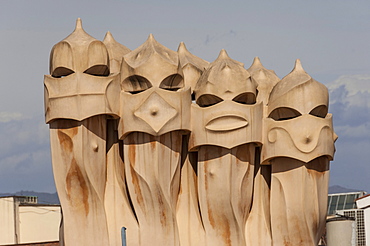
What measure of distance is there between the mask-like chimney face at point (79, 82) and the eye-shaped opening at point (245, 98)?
3721 millimetres

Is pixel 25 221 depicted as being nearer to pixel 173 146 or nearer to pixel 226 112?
pixel 173 146

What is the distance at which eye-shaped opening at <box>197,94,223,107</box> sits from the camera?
26.0 metres

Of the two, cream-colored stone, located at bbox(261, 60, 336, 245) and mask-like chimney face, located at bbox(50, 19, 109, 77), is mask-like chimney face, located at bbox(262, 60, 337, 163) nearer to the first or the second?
cream-colored stone, located at bbox(261, 60, 336, 245)

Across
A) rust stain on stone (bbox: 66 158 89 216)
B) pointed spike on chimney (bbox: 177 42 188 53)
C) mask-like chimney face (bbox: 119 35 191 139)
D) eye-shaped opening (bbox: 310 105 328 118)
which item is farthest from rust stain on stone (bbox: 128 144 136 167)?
eye-shaped opening (bbox: 310 105 328 118)

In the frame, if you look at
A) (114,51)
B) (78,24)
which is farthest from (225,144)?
(78,24)

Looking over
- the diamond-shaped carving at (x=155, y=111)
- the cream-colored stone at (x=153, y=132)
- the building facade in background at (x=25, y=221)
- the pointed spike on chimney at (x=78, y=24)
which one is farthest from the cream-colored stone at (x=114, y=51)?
the building facade in background at (x=25, y=221)

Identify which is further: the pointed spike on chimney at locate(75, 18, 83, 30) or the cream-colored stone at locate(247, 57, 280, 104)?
the cream-colored stone at locate(247, 57, 280, 104)

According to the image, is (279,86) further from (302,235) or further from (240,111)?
(302,235)

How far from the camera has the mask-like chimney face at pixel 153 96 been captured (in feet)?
83.7

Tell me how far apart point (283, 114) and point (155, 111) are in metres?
3.91

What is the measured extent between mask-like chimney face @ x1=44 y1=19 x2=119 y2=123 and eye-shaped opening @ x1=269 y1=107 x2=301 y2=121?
4852mm

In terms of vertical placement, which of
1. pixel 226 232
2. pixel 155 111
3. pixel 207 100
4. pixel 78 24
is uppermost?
pixel 78 24

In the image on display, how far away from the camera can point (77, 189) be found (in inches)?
1016

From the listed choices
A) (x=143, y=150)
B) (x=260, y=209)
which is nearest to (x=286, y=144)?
(x=260, y=209)
